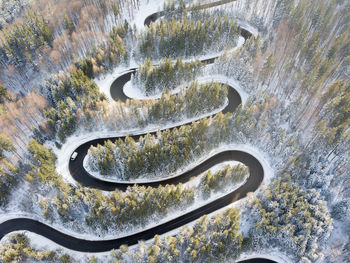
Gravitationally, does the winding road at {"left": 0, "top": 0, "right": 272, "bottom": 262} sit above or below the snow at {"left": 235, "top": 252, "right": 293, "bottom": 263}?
above

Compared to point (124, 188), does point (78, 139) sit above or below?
above

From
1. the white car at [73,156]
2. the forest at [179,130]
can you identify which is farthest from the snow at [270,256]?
the white car at [73,156]

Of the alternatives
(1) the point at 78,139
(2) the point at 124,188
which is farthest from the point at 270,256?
(1) the point at 78,139

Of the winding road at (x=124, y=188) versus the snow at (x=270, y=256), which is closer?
the snow at (x=270, y=256)

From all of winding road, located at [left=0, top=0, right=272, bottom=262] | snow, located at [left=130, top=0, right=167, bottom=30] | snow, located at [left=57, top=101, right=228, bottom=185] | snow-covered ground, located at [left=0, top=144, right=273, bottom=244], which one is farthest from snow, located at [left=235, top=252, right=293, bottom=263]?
snow, located at [left=130, top=0, right=167, bottom=30]

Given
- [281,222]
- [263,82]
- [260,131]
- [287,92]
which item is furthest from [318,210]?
[263,82]

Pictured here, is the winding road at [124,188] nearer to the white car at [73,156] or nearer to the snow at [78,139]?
the white car at [73,156]

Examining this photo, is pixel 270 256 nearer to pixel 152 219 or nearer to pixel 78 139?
pixel 152 219

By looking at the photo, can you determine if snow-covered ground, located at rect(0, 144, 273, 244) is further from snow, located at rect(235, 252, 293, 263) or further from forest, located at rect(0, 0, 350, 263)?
snow, located at rect(235, 252, 293, 263)
